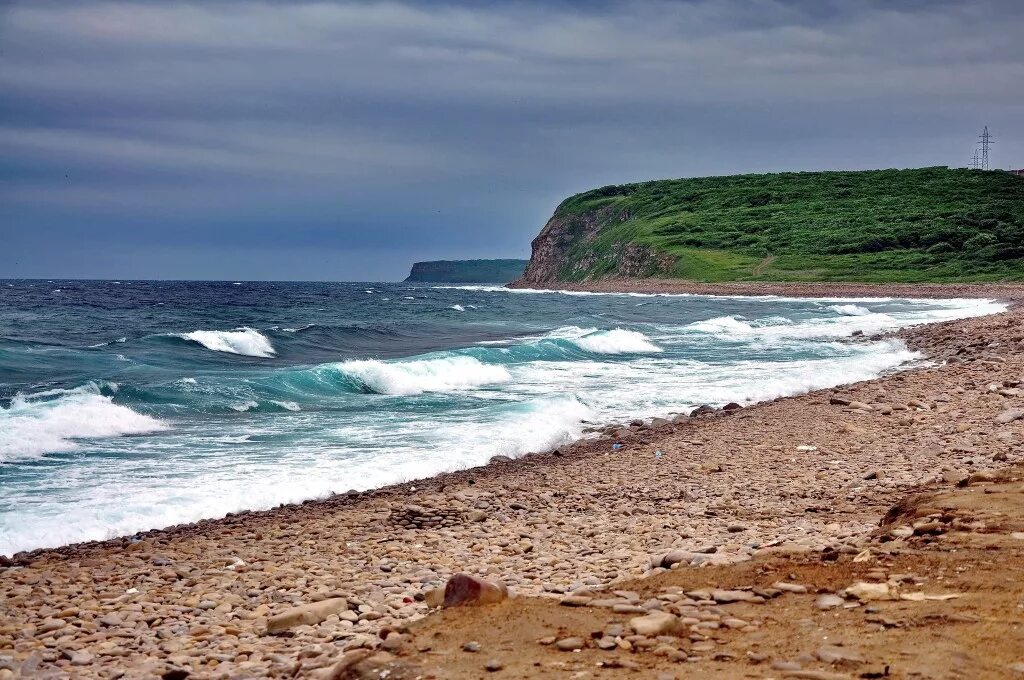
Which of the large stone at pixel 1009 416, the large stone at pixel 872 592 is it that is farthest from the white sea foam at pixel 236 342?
the large stone at pixel 872 592

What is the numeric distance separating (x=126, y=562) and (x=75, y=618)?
4.77 feet

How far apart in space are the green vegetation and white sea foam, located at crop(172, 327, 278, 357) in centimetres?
6190

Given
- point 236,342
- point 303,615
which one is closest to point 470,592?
point 303,615

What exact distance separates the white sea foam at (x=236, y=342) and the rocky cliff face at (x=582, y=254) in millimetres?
81084

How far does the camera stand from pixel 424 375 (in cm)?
2184

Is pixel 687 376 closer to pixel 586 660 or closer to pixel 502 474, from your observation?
pixel 502 474

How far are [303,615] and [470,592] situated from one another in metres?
1.12

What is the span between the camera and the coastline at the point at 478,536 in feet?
20.0

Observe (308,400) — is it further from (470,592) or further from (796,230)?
(796,230)

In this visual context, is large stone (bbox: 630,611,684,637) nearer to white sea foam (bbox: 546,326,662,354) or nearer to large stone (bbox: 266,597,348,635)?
large stone (bbox: 266,597,348,635)

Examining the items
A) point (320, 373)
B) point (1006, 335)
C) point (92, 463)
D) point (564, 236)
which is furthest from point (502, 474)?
point (564, 236)

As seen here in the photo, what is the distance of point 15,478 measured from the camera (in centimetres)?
1123

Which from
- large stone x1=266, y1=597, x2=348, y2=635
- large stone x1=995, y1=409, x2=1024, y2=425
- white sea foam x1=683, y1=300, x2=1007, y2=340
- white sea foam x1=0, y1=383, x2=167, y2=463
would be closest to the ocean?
white sea foam x1=0, y1=383, x2=167, y2=463

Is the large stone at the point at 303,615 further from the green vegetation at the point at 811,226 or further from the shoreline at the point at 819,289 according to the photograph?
the green vegetation at the point at 811,226
